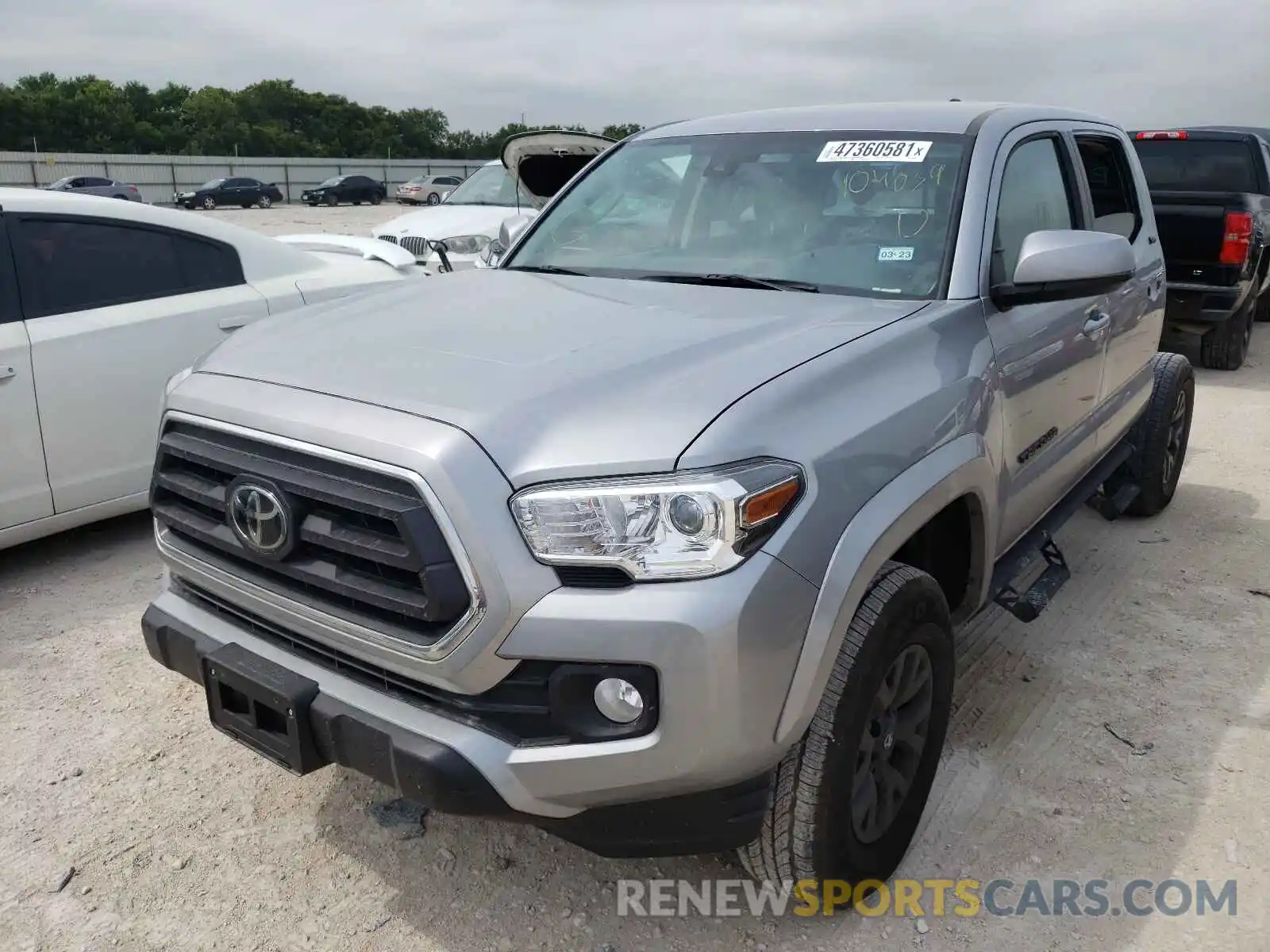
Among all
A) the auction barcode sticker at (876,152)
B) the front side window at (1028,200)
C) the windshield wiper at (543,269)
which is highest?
the auction barcode sticker at (876,152)

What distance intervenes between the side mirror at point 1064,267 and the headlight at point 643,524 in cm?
130

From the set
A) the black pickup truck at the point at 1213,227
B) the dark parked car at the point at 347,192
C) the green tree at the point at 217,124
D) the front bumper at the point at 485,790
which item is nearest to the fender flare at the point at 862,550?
the front bumper at the point at 485,790

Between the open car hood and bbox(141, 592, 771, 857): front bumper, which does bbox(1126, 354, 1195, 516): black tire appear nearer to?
the open car hood

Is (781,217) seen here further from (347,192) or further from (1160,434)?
(347,192)

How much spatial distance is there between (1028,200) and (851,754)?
2046mm

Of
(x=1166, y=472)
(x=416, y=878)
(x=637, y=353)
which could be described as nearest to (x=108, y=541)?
(x=416, y=878)

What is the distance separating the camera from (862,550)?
210 centimetres

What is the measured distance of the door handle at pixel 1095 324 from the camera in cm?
350

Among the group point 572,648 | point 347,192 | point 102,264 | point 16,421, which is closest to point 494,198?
point 102,264

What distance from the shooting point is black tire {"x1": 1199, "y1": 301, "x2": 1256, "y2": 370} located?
29.1 ft

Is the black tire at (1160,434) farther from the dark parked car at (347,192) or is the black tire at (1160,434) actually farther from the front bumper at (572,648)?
the dark parked car at (347,192)

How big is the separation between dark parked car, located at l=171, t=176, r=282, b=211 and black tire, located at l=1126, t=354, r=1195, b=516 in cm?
4528

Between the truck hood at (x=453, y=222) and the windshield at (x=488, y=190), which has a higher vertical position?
the windshield at (x=488, y=190)

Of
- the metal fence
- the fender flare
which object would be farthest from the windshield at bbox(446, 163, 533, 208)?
the metal fence
